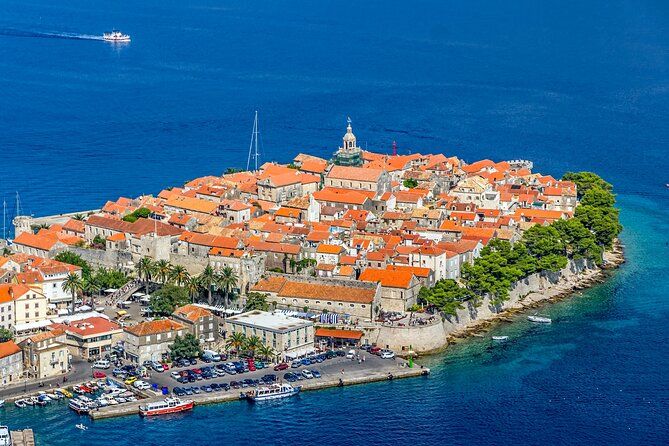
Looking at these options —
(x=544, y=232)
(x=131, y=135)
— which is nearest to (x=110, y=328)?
(x=544, y=232)

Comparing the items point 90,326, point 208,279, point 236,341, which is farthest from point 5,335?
point 236,341

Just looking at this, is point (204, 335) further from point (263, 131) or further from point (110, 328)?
point (263, 131)

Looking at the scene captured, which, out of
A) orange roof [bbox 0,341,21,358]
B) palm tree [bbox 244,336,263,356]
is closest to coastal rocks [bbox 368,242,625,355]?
palm tree [bbox 244,336,263,356]

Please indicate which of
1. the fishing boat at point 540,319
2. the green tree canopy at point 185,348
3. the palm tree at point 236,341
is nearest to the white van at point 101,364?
the green tree canopy at point 185,348

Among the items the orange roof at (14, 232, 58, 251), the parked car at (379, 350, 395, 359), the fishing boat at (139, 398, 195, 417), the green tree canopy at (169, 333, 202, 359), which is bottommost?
the fishing boat at (139, 398, 195, 417)

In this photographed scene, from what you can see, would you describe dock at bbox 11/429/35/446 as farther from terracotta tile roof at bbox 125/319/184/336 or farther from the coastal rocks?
the coastal rocks

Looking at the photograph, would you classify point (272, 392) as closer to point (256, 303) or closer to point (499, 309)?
point (256, 303)
